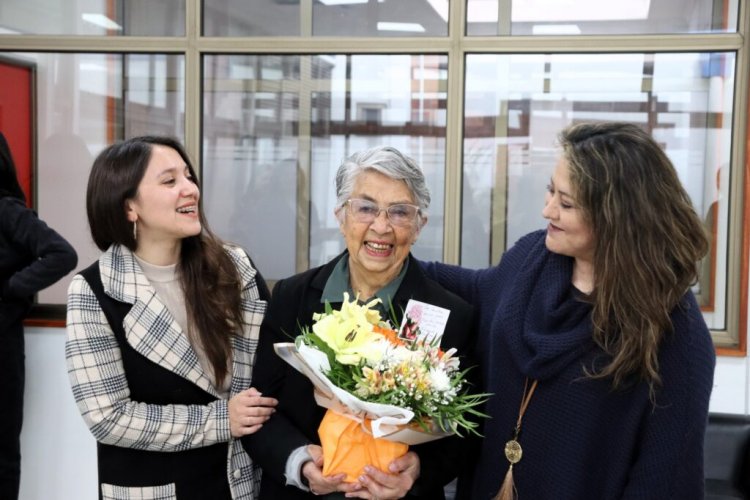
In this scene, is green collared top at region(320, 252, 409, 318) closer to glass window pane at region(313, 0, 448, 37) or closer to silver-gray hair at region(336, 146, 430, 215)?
silver-gray hair at region(336, 146, 430, 215)

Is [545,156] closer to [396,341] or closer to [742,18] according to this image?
[742,18]

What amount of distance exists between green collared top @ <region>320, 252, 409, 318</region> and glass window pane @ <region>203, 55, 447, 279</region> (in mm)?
2142

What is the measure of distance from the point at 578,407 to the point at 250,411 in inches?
34.3

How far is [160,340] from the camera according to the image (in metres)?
2.15

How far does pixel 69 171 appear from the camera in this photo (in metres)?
4.53

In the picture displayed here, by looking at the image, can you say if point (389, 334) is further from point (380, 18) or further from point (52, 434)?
point (52, 434)

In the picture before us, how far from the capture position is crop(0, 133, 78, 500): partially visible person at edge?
12.0 feet

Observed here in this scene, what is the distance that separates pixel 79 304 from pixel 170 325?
10.1 inches

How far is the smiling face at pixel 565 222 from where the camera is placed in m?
1.80

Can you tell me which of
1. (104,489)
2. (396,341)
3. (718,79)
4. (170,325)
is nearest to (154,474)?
(104,489)

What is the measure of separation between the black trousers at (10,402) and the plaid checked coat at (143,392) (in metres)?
1.81

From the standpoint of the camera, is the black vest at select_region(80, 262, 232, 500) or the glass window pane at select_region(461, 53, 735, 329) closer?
the black vest at select_region(80, 262, 232, 500)

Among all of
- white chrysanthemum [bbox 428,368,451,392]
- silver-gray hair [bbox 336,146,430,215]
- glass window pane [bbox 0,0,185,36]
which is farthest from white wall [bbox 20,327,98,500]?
white chrysanthemum [bbox 428,368,451,392]

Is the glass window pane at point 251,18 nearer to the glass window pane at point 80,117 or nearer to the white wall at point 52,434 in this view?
the glass window pane at point 80,117
